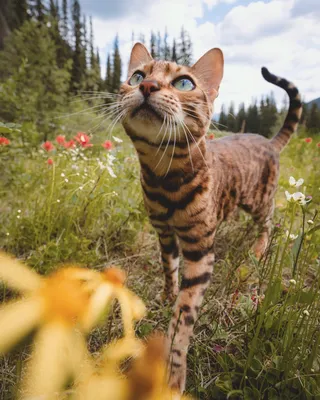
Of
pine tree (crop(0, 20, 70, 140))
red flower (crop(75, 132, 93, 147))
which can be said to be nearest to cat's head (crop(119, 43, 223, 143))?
red flower (crop(75, 132, 93, 147))

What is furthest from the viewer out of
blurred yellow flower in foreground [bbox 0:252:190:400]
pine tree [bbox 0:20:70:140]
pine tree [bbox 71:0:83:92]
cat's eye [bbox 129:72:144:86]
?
pine tree [bbox 71:0:83:92]

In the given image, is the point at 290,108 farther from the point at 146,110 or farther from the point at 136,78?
the point at 146,110

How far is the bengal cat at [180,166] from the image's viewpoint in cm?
138

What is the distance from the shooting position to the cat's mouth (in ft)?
4.47

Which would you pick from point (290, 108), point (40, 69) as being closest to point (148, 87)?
point (290, 108)

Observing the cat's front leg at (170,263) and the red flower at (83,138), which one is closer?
the cat's front leg at (170,263)

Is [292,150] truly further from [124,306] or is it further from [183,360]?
[124,306]

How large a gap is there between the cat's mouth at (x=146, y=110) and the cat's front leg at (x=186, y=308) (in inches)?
30.5

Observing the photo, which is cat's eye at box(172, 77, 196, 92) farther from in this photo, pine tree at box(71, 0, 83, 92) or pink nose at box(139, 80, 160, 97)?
pine tree at box(71, 0, 83, 92)

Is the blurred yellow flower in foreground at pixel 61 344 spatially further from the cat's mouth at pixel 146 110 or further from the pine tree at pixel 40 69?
the pine tree at pixel 40 69

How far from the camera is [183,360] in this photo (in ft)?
4.55

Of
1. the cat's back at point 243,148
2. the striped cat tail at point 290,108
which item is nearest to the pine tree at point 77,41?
the striped cat tail at point 290,108

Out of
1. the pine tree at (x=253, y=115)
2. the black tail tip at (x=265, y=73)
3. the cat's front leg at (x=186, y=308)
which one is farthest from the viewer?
the pine tree at (x=253, y=115)

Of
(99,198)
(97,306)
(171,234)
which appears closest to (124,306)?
(97,306)
